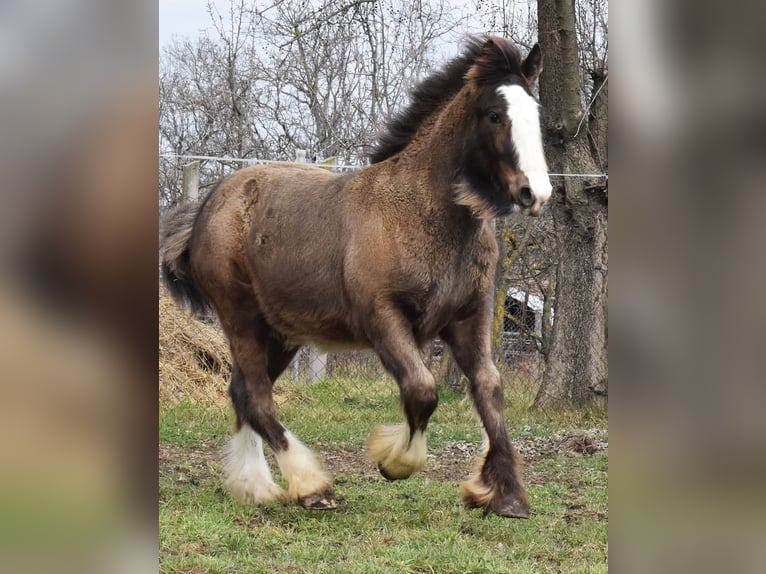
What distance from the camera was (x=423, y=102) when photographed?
169 inches

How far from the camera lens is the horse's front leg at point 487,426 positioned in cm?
394

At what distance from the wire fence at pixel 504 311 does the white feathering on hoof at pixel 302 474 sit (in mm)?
561

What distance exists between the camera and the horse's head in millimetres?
3559

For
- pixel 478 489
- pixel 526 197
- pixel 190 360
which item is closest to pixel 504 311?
pixel 190 360

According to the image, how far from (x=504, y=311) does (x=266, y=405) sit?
2.97m

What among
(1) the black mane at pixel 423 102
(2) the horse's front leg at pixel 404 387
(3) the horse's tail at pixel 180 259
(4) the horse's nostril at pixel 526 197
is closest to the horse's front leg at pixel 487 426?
(2) the horse's front leg at pixel 404 387

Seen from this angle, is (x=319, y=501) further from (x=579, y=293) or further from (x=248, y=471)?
(x=579, y=293)

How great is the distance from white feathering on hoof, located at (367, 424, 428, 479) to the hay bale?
165 cm

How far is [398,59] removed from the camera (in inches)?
204
